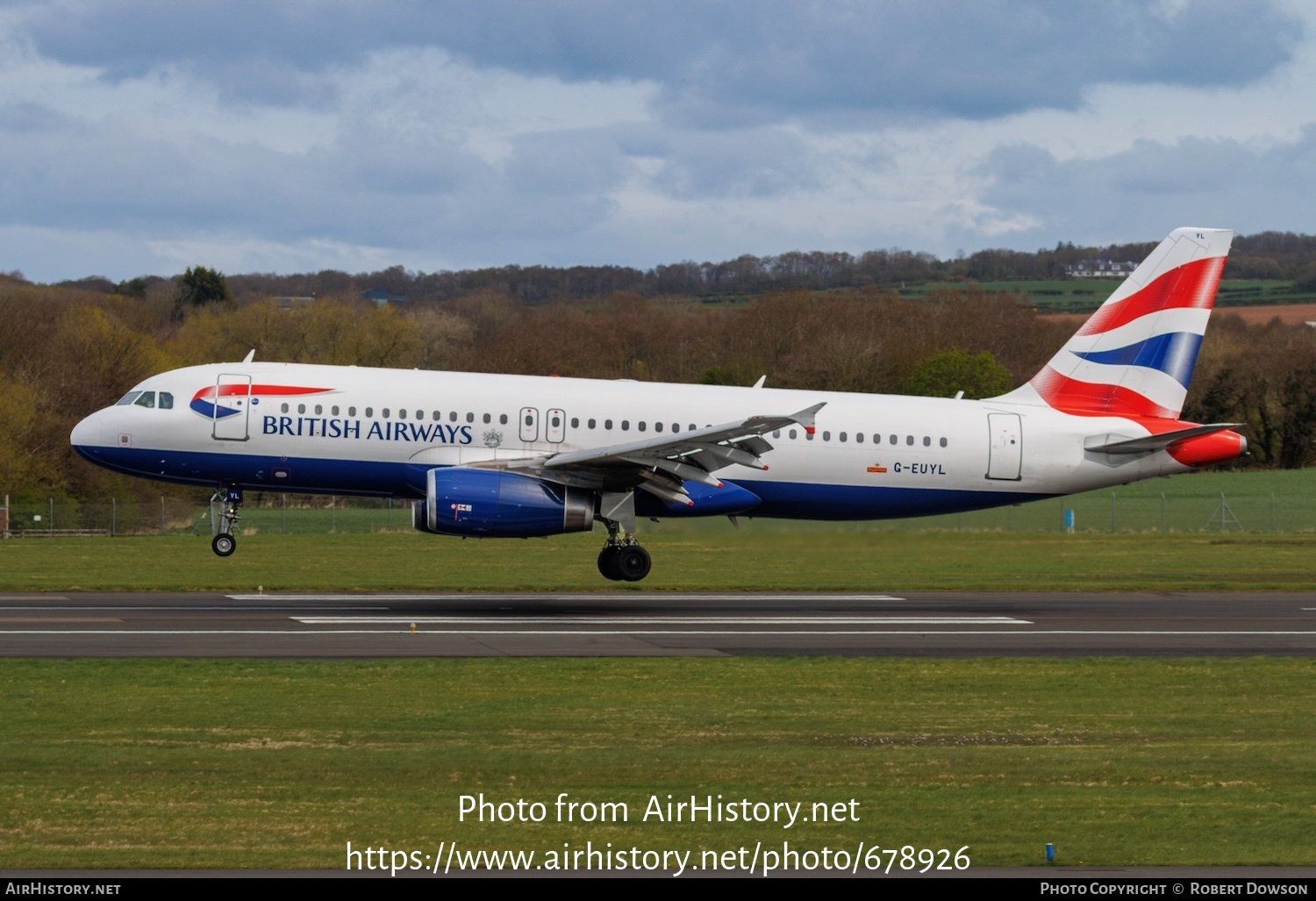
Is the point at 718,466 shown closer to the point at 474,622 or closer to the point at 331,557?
the point at 474,622

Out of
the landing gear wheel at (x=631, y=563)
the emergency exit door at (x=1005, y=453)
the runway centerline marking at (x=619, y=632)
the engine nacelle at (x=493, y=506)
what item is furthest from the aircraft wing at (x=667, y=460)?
the emergency exit door at (x=1005, y=453)

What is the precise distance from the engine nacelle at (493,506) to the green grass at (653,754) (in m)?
6.91

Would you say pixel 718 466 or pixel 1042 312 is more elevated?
pixel 1042 312

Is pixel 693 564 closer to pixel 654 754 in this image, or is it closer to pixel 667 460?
pixel 667 460

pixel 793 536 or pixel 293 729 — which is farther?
pixel 793 536

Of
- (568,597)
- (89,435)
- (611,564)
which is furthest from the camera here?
(568,597)

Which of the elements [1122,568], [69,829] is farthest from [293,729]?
[1122,568]

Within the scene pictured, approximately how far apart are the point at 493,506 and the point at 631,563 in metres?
4.29

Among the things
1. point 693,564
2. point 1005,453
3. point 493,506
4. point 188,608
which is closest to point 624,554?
point 493,506

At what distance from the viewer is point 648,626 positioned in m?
27.2

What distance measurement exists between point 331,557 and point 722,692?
25639mm

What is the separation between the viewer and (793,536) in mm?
31656

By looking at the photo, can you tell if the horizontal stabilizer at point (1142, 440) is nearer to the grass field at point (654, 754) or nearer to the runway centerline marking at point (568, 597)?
the runway centerline marking at point (568, 597)
